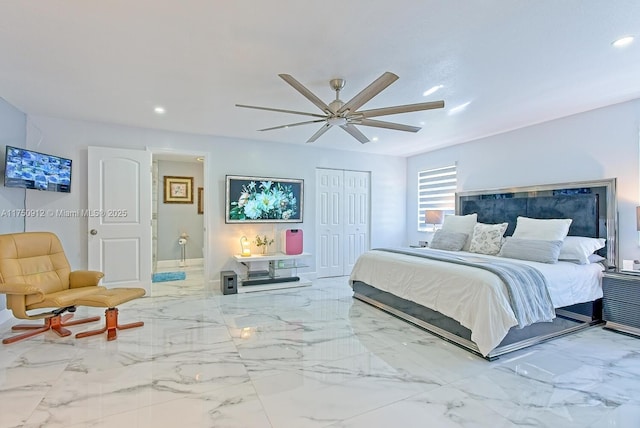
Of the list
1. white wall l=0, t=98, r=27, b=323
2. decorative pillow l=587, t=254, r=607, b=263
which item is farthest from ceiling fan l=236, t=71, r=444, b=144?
white wall l=0, t=98, r=27, b=323

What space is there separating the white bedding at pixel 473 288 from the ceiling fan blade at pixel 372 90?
5.78ft

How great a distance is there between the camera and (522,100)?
3.44 meters

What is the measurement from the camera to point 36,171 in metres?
3.67

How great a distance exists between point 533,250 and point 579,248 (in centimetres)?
46

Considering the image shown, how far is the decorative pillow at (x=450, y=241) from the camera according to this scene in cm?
438

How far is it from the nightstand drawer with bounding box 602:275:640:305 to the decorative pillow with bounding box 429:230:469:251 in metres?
1.52

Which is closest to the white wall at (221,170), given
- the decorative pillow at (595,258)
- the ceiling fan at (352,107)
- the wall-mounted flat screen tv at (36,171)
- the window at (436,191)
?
the wall-mounted flat screen tv at (36,171)

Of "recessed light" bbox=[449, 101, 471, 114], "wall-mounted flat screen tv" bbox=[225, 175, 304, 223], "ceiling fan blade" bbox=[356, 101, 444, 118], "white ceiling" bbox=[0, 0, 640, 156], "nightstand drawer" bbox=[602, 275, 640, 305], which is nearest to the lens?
"white ceiling" bbox=[0, 0, 640, 156]

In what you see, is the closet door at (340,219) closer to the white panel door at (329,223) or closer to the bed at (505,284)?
the white panel door at (329,223)

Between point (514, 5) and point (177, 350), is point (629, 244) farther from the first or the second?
point (177, 350)

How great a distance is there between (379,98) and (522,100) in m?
1.58

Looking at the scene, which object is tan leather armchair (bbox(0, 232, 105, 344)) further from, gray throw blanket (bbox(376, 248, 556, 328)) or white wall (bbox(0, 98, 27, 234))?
gray throw blanket (bbox(376, 248, 556, 328))

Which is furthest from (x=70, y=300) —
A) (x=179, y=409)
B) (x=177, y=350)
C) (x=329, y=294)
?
(x=329, y=294)

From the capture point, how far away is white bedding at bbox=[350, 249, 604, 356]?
99.0 inches
